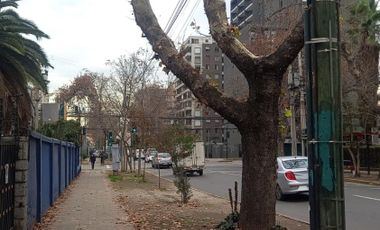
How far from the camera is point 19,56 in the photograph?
17.7 metres

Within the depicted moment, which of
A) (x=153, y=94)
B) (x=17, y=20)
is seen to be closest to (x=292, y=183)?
(x=17, y=20)

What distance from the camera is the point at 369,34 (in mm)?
32406

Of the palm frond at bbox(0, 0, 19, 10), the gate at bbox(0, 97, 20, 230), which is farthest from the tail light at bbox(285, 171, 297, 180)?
the gate at bbox(0, 97, 20, 230)

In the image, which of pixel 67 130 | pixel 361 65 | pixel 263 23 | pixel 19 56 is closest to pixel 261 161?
pixel 19 56

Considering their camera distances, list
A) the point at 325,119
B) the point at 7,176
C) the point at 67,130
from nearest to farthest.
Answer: the point at 325,119, the point at 7,176, the point at 67,130

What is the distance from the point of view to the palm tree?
1662 centimetres

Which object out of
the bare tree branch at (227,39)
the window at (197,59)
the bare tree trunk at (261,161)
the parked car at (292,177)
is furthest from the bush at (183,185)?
the window at (197,59)

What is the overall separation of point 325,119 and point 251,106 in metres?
4.36

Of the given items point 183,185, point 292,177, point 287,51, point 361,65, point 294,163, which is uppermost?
point 361,65

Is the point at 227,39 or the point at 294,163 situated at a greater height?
the point at 227,39

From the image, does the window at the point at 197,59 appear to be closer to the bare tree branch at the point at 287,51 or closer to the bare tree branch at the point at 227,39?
the bare tree branch at the point at 227,39

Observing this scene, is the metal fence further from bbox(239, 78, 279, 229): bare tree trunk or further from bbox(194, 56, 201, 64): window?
bbox(194, 56, 201, 64): window

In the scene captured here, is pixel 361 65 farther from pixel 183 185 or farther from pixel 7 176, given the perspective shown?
pixel 7 176

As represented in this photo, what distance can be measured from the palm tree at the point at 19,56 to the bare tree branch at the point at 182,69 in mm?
8020
